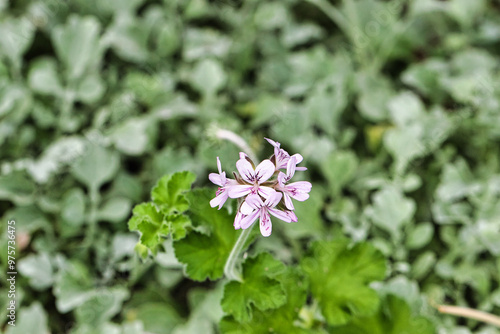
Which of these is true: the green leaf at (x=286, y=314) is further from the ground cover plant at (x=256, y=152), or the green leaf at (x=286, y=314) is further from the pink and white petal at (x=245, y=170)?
the pink and white petal at (x=245, y=170)

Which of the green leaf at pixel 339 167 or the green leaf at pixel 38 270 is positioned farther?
the green leaf at pixel 339 167

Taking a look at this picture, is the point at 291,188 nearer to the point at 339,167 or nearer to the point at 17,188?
the point at 339,167

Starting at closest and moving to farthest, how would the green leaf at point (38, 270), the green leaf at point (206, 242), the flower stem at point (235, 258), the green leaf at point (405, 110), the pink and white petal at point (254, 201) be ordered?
1. the pink and white petal at point (254, 201)
2. the flower stem at point (235, 258)
3. the green leaf at point (206, 242)
4. the green leaf at point (38, 270)
5. the green leaf at point (405, 110)

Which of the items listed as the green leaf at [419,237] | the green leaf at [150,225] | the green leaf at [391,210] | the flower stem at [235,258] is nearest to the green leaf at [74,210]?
the green leaf at [150,225]

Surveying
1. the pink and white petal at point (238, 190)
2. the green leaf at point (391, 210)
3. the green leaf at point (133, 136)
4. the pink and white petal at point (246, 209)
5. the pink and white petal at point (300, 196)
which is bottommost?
the green leaf at point (391, 210)

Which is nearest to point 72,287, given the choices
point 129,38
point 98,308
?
point 98,308

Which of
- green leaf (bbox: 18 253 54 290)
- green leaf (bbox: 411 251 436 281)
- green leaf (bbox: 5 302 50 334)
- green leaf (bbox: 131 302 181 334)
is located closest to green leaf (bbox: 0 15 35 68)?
green leaf (bbox: 18 253 54 290)
